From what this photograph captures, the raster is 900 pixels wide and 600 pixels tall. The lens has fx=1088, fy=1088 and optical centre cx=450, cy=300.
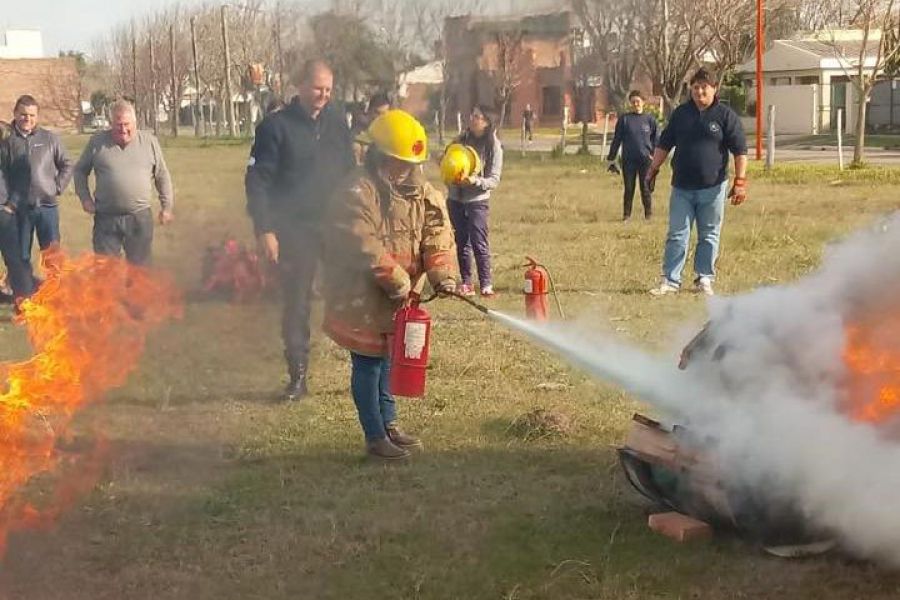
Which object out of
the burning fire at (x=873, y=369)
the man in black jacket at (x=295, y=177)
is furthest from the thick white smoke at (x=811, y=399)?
the man in black jacket at (x=295, y=177)

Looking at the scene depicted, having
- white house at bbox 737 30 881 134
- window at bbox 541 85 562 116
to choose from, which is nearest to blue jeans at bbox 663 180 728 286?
window at bbox 541 85 562 116

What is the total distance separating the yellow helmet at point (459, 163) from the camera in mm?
9391

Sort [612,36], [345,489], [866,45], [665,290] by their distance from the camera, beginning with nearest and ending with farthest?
[345,489]
[612,36]
[665,290]
[866,45]

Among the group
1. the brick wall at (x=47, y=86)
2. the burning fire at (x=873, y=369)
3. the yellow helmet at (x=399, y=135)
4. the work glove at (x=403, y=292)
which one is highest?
the brick wall at (x=47, y=86)

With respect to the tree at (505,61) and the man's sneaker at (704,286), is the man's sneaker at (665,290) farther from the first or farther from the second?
the tree at (505,61)

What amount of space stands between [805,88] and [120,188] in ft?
132

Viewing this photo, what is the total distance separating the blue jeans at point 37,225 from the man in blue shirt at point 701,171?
216 inches

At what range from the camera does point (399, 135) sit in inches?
207

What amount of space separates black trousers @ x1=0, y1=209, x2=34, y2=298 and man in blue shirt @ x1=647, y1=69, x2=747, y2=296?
573cm

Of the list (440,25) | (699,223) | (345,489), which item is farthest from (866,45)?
(345,489)

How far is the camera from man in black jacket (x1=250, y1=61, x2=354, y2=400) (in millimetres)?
6160

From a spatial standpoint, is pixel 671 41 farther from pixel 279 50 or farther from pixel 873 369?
pixel 873 369

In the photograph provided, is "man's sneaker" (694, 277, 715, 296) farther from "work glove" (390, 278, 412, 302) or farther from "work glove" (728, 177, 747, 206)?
"work glove" (390, 278, 412, 302)

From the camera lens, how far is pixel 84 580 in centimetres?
428
